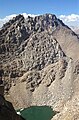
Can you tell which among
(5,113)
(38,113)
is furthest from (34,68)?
(5,113)

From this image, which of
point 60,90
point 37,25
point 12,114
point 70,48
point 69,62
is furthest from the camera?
point 70,48

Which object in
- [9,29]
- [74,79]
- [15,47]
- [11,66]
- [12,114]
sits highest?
[9,29]

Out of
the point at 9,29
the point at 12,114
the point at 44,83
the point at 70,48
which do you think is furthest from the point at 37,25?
the point at 12,114

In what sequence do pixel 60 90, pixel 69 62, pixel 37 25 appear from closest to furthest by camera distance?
pixel 60 90
pixel 69 62
pixel 37 25

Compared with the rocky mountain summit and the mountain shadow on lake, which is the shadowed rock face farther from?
the rocky mountain summit

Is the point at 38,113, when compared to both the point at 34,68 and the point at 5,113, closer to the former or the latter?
the point at 34,68

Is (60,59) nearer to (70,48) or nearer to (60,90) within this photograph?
(60,90)

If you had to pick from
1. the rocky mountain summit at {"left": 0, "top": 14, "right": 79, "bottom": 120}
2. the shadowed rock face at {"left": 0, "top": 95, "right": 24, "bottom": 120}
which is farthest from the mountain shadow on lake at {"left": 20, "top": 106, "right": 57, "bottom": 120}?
the shadowed rock face at {"left": 0, "top": 95, "right": 24, "bottom": 120}

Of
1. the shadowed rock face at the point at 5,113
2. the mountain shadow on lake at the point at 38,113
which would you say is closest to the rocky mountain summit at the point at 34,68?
the mountain shadow on lake at the point at 38,113
